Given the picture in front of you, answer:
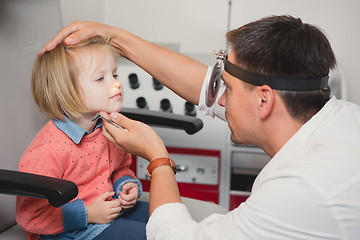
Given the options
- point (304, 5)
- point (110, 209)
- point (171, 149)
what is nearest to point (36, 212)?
point (110, 209)

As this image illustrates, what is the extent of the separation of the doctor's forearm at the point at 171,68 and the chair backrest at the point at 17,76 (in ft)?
0.88

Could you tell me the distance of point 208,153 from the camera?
65.5 inches

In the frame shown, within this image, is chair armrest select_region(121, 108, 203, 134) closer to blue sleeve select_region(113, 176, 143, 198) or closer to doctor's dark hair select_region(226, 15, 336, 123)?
blue sleeve select_region(113, 176, 143, 198)

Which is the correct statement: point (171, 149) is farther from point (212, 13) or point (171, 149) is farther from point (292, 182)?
point (292, 182)

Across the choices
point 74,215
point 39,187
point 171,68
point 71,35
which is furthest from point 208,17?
point 39,187

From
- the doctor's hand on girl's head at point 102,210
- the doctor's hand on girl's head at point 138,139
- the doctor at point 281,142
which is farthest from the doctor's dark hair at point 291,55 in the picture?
the doctor's hand on girl's head at point 102,210

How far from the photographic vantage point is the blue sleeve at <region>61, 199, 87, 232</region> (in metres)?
1.06

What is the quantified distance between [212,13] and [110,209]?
4.23ft

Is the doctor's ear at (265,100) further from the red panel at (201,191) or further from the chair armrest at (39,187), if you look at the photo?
the red panel at (201,191)

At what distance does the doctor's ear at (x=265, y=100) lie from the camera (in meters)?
0.93

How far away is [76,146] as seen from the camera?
1.13m

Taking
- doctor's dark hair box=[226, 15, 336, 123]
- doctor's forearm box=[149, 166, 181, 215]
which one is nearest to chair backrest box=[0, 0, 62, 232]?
doctor's forearm box=[149, 166, 181, 215]

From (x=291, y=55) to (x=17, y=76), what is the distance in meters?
0.71

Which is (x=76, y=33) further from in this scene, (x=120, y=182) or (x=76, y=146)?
(x=120, y=182)
